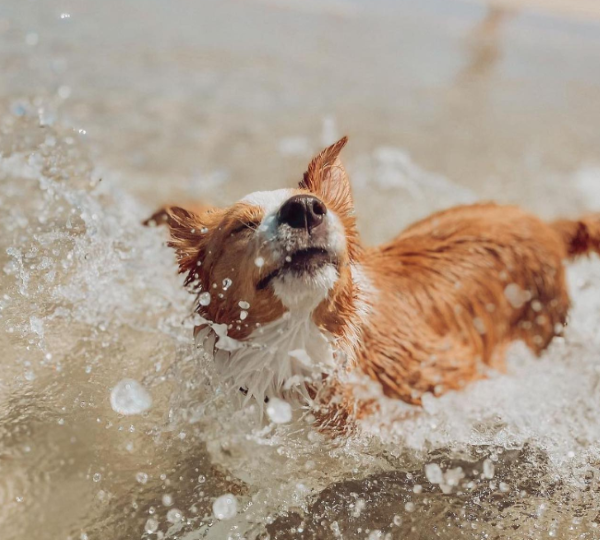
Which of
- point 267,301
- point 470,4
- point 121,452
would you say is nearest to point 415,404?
point 267,301

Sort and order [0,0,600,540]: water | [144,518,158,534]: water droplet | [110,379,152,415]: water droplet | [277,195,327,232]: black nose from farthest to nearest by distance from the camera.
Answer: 1. [110,379,152,415]: water droplet
2. [0,0,600,540]: water
3. [144,518,158,534]: water droplet
4. [277,195,327,232]: black nose

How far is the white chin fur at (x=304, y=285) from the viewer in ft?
8.04

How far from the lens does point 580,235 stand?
3.79m

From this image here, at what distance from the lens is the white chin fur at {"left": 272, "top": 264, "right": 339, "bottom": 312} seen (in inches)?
96.5

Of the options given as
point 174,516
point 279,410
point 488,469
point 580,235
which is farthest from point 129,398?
point 580,235

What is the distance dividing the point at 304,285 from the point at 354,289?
0.43 m

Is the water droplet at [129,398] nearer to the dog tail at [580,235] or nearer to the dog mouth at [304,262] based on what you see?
the dog mouth at [304,262]

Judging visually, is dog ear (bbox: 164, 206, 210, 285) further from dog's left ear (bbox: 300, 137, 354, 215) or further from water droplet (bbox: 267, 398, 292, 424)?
water droplet (bbox: 267, 398, 292, 424)

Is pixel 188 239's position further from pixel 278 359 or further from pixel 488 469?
pixel 488 469

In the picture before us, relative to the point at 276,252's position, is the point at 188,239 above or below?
below

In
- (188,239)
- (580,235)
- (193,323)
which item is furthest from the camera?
(580,235)

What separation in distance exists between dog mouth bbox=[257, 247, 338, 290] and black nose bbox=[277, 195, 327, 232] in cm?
10

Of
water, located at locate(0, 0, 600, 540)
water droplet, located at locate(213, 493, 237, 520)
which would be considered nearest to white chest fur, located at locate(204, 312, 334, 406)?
water, located at locate(0, 0, 600, 540)

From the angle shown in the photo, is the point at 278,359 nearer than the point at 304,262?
No
